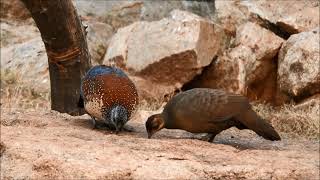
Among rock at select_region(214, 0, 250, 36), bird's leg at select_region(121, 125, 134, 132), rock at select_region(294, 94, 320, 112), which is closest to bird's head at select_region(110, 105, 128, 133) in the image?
bird's leg at select_region(121, 125, 134, 132)

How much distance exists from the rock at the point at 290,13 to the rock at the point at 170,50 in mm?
960

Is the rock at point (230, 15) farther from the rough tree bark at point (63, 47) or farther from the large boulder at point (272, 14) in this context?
the rough tree bark at point (63, 47)

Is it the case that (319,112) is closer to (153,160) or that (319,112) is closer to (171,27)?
(171,27)

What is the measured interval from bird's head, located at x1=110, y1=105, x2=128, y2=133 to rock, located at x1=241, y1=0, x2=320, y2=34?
559cm

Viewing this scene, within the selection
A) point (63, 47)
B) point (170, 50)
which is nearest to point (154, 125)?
point (63, 47)

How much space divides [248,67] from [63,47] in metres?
4.29

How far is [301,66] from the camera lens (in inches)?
399

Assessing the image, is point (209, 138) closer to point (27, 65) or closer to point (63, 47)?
point (63, 47)

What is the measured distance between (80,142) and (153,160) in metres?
0.60

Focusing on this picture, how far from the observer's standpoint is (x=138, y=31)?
11.2 meters

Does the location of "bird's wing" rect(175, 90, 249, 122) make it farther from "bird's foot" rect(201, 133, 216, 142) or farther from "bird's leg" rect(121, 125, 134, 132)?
"bird's leg" rect(121, 125, 134, 132)

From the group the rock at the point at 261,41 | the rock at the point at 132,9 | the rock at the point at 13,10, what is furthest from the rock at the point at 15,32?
the rock at the point at 261,41

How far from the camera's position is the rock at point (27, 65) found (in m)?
10.7

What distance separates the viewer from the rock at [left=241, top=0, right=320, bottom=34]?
10969 millimetres
